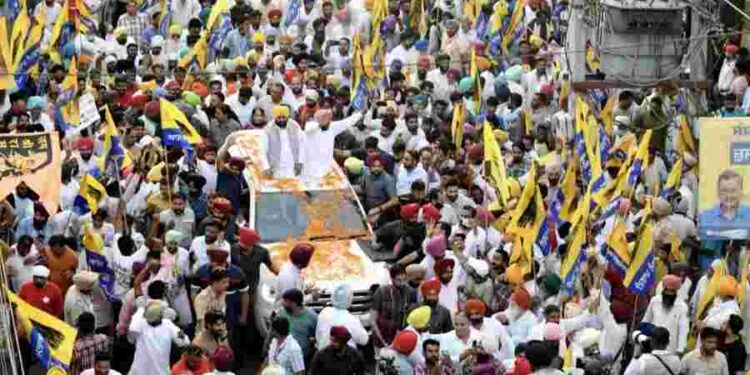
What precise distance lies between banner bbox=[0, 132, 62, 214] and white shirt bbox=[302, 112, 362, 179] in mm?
4082

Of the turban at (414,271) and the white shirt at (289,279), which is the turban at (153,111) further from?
the turban at (414,271)

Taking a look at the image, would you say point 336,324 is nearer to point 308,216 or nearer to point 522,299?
point 522,299

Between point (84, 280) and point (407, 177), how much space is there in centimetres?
531

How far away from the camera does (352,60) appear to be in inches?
1362

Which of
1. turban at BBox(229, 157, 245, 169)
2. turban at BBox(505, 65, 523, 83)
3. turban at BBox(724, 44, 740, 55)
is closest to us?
turban at BBox(229, 157, 245, 169)

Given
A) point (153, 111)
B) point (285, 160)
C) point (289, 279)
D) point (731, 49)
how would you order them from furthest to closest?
point (731, 49) → point (153, 111) → point (285, 160) → point (289, 279)

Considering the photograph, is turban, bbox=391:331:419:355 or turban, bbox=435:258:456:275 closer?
turban, bbox=391:331:419:355

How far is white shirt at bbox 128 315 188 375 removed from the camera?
23875 mm

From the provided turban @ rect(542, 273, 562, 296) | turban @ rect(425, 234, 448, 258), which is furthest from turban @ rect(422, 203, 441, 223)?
turban @ rect(542, 273, 562, 296)

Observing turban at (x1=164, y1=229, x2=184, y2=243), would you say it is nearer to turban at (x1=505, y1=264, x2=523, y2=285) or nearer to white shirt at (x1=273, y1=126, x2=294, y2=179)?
white shirt at (x1=273, y1=126, x2=294, y2=179)

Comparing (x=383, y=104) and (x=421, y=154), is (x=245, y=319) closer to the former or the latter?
(x=421, y=154)

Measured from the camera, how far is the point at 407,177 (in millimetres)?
29500

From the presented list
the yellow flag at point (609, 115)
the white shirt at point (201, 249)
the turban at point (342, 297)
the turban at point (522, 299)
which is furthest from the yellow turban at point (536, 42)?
the turban at point (342, 297)

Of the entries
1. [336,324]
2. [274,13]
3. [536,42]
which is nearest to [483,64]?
[536,42]
